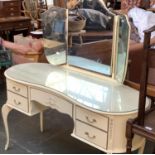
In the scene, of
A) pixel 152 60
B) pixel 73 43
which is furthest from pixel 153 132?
pixel 73 43

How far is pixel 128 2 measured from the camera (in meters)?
4.33

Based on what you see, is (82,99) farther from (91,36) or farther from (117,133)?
(91,36)

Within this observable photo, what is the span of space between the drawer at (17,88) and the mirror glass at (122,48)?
65cm

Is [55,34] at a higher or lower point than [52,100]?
higher

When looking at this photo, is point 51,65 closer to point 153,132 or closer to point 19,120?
point 19,120

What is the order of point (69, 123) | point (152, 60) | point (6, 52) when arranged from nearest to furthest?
point (152, 60), point (69, 123), point (6, 52)

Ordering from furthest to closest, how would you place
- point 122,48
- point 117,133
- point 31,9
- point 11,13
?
point 31,9 < point 11,13 < point 122,48 < point 117,133

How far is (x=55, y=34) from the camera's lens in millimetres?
2330

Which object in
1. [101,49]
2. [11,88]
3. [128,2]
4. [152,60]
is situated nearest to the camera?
[152,60]

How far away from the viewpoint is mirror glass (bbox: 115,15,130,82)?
1871 millimetres

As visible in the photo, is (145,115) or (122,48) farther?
(122,48)

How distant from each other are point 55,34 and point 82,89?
0.61 metres

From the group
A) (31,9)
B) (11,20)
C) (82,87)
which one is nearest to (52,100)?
(82,87)

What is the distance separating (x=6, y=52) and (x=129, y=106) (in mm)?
2137
